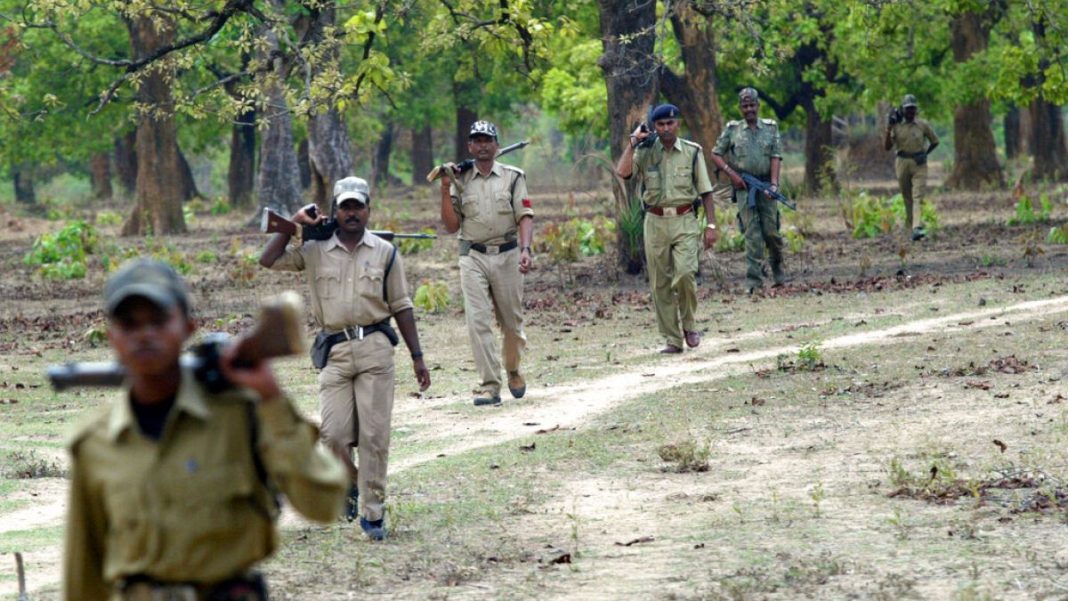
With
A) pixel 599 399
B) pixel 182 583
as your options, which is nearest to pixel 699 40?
pixel 599 399

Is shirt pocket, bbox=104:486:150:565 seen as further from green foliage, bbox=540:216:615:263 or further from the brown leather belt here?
green foliage, bbox=540:216:615:263

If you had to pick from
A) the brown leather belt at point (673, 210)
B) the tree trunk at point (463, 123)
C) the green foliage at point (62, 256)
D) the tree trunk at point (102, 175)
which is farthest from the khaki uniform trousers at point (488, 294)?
the tree trunk at point (102, 175)

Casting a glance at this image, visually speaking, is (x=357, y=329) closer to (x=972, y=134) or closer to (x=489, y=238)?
(x=489, y=238)

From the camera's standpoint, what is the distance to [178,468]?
370 centimetres

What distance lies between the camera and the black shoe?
28.4 ft

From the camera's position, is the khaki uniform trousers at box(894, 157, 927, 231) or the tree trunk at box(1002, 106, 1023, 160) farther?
the tree trunk at box(1002, 106, 1023, 160)

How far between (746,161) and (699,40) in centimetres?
1259

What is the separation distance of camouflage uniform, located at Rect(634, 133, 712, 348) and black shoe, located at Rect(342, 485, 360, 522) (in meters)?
5.84

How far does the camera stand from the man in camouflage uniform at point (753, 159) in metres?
17.6

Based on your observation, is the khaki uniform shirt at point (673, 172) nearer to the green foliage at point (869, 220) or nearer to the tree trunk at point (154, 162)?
the green foliage at point (869, 220)

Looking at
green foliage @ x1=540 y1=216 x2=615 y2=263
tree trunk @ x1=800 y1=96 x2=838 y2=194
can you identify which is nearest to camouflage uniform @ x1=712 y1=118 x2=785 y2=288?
green foliage @ x1=540 y1=216 x2=615 y2=263

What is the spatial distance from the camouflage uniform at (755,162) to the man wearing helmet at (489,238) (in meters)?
5.92

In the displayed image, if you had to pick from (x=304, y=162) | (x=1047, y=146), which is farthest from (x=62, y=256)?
(x=304, y=162)

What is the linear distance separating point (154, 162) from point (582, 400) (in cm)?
2391
